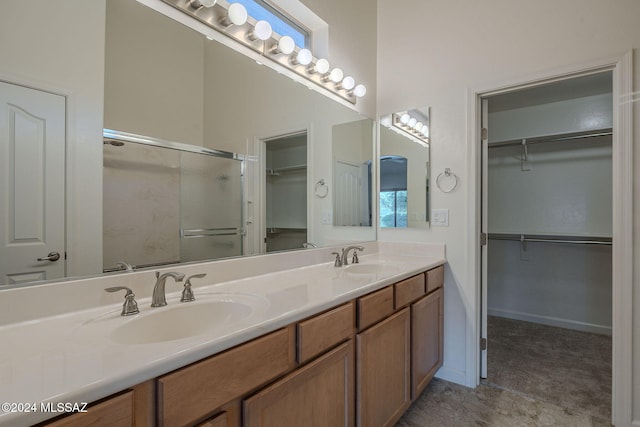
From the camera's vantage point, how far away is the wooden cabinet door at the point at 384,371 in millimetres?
1291

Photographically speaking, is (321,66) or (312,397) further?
(321,66)

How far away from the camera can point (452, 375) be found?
213 cm

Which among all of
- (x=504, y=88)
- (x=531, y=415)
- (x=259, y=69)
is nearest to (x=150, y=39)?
(x=259, y=69)

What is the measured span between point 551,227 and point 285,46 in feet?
10.1

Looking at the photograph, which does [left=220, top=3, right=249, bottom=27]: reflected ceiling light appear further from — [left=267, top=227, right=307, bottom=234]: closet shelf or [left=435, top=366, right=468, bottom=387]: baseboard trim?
[left=435, top=366, right=468, bottom=387]: baseboard trim

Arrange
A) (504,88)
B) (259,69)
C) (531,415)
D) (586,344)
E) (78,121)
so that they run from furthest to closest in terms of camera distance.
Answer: (586,344)
(504,88)
(531,415)
(259,69)
(78,121)

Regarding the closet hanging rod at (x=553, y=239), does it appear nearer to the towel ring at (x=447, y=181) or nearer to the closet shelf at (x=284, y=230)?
the towel ring at (x=447, y=181)

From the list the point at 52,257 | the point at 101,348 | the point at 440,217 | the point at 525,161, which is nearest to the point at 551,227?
the point at 525,161

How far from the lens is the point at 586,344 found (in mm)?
2723

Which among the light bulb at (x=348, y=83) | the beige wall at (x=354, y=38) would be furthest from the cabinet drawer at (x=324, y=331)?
the beige wall at (x=354, y=38)

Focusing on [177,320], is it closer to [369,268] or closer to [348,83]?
[369,268]

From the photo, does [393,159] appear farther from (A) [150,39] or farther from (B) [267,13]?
(A) [150,39]

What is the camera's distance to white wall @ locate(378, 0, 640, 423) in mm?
1700

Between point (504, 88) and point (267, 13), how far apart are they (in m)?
1.54
